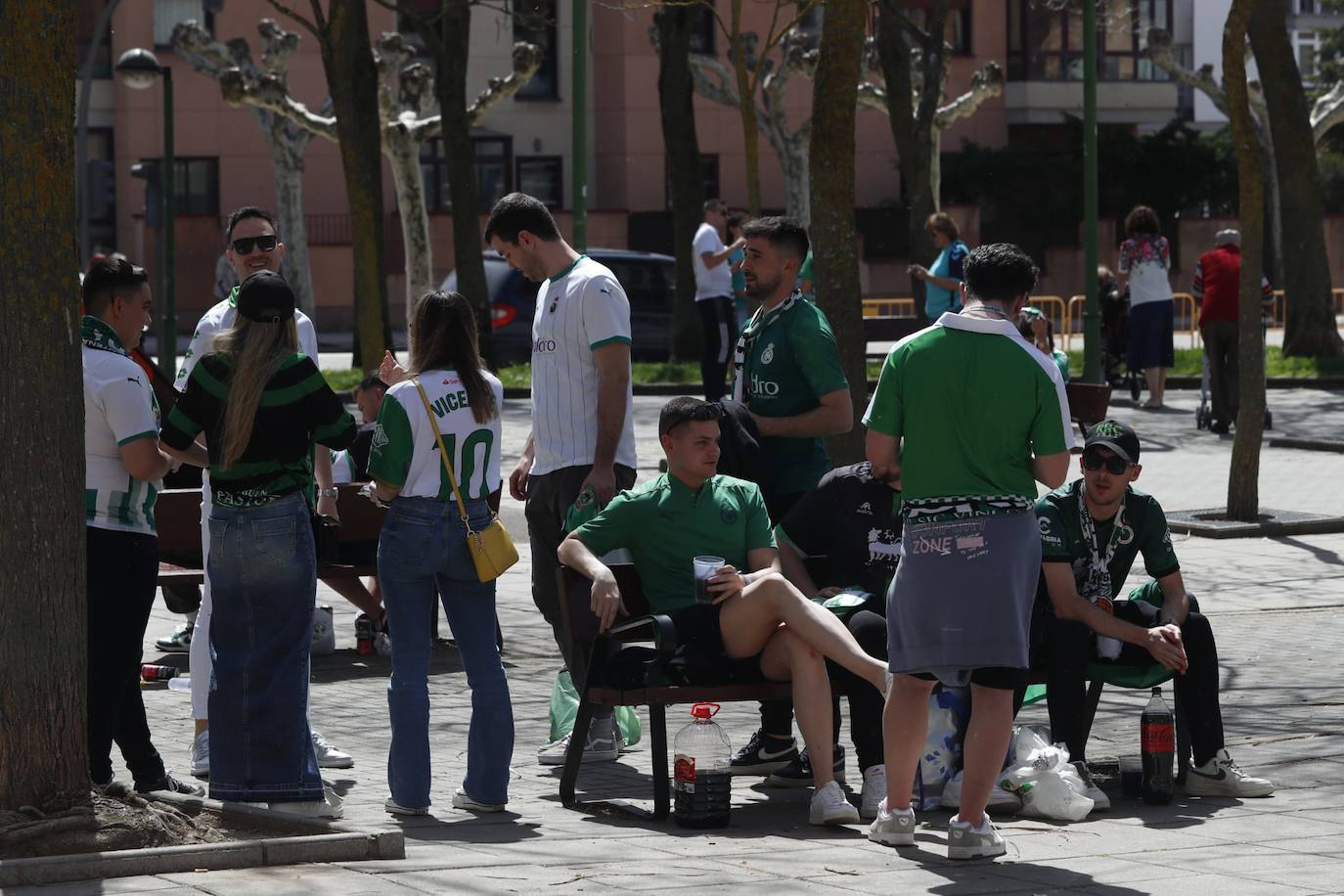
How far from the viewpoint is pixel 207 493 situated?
7477mm

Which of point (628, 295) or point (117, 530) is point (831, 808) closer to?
point (117, 530)

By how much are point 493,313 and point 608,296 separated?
2149cm

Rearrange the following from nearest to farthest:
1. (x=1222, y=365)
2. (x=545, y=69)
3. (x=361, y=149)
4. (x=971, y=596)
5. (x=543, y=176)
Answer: (x=971, y=596) < (x=1222, y=365) < (x=361, y=149) < (x=545, y=69) < (x=543, y=176)

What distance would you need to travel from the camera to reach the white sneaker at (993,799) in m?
7.32

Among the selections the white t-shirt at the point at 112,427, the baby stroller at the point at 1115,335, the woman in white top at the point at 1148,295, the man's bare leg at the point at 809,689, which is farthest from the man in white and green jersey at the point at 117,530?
the baby stroller at the point at 1115,335

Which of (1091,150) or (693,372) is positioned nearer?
(1091,150)

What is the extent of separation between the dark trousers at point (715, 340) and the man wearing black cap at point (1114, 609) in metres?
13.0

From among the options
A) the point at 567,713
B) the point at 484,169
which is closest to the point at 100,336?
the point at 567,713

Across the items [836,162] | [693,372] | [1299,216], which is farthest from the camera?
[1299,216]

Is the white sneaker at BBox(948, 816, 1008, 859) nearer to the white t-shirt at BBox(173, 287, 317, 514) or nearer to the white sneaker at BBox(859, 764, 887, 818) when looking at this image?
the white sneaker at BBox(859, 764, 887, 818)

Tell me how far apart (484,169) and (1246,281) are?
4032 cm

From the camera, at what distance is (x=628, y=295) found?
104 ft

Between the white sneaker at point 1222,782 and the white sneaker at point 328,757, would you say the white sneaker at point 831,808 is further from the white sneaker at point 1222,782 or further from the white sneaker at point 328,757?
the white sneaker at point 328,757

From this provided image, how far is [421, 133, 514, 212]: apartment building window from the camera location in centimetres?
5278
